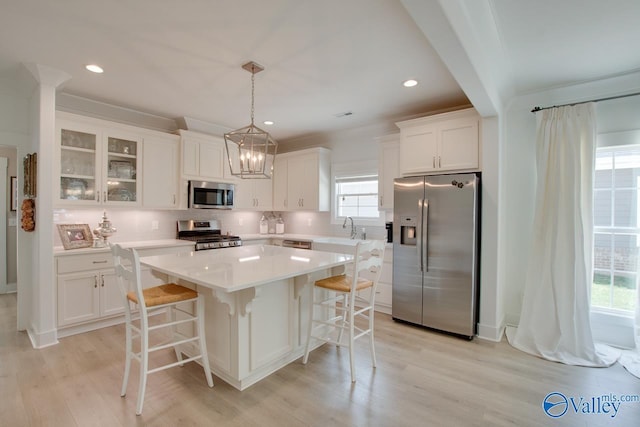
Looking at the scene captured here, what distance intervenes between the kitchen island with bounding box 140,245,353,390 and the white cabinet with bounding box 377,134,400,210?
5.10 ft

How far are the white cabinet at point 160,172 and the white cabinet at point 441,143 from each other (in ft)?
9.97

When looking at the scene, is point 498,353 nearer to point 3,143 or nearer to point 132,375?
point 132,375

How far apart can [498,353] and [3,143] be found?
213 inches

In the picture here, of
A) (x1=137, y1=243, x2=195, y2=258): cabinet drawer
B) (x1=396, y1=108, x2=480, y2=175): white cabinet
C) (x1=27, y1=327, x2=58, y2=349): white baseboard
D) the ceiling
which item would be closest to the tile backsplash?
(x1=137, y1=243, x2=195, y2=258): cabinet drawer

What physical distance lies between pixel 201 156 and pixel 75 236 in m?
1.79

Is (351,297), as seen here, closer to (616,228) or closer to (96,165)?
(616,228)

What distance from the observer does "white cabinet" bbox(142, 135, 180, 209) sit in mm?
3967

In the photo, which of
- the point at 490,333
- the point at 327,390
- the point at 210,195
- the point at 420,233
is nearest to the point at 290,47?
the point at 420,233

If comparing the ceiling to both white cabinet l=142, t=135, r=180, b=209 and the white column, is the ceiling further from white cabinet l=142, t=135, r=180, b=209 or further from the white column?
white cabinet l=142, t=135, r=180, b=209

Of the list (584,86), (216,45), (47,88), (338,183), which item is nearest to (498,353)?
(584,86)

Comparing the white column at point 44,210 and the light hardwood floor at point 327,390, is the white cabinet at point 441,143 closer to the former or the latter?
the light hardwood floor at point 327,390

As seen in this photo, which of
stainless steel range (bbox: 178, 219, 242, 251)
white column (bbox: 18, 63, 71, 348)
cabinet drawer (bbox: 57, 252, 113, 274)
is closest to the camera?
white column (bbox: 18, 63, 71, 348)

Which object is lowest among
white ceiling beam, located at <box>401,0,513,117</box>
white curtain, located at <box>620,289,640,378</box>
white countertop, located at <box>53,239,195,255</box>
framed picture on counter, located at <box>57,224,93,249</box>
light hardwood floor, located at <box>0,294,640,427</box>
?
light hardwood floor, located at <box>0,294,640,427</box>

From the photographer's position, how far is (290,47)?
2410 millimetres
